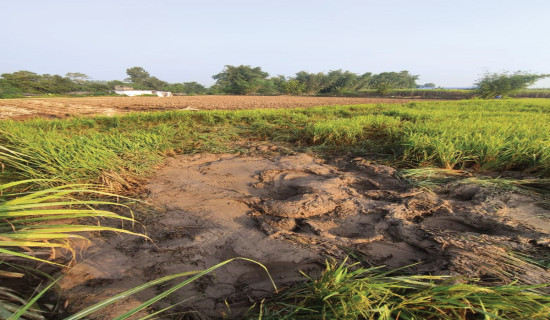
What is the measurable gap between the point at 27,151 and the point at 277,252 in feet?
8.17

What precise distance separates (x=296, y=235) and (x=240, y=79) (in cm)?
4076

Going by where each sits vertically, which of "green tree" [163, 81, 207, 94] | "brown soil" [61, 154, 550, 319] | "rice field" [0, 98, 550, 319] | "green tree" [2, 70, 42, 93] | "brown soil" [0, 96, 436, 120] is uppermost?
"green tree" [163, 81, 207, 94]

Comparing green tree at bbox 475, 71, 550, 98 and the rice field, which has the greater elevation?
green tree at bbox 475, 71, 550, 98

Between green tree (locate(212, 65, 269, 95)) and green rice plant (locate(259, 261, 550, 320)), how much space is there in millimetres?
36358

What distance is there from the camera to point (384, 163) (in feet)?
8.02

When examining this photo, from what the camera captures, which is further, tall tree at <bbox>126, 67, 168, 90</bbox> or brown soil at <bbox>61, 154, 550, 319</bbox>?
tall tree at <bbox>126, 67, 168, 90</bbox>

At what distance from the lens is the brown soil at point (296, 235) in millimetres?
979

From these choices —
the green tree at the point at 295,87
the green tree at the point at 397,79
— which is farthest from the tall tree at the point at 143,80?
the green tree at the point at 397,79

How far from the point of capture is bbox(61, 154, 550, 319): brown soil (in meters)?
0.98

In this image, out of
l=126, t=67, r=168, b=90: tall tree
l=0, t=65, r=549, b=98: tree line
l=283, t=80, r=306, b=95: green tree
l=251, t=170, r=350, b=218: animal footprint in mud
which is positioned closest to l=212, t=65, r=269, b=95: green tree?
l=0, t=65, r=549, b=98: tree line

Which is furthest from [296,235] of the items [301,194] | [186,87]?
[186,87]

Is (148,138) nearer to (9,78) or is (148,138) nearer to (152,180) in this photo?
(152,180)

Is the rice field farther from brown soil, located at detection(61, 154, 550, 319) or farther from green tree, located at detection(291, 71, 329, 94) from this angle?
green tree, located at detection(291, 71, 329, 94)

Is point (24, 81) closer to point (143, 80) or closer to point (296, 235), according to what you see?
point (143, 80)
